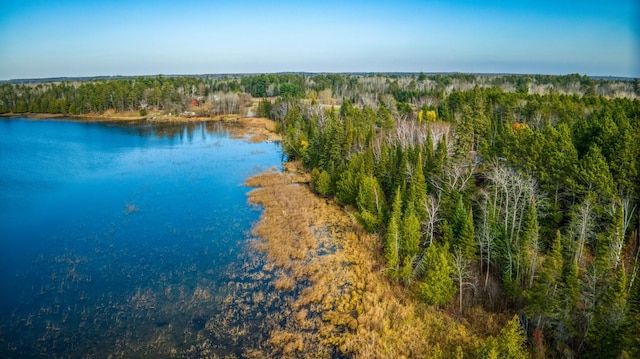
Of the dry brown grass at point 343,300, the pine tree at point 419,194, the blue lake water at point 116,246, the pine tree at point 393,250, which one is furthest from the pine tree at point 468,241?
the blue lake water at point 116,246

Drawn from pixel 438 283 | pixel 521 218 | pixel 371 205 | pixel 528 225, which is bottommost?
pixel 438 283

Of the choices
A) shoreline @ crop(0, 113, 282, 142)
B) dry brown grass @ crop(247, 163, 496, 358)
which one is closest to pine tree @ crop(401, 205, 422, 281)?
dry brown grass @ crop(247, 163, 496, 358)

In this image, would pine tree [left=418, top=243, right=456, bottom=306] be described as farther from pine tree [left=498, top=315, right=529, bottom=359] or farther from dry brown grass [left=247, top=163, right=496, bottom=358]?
pine tree [left=498, top=315, right=529, bottom=359]

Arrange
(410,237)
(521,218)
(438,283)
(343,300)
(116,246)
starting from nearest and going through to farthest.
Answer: (438,283) → (343,300) → (410,237) → (521,218) → (116,246)

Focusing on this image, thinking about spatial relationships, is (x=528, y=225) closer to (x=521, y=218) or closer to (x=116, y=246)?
(x=521, y=218)

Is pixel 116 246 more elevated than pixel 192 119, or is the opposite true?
pixel 192 119

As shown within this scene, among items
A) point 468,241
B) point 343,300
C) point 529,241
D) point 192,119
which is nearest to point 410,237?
point 468,241

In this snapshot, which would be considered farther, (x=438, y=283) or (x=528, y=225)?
(x=528, y=225)
